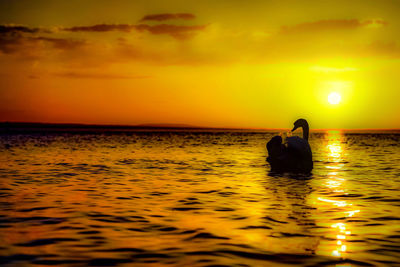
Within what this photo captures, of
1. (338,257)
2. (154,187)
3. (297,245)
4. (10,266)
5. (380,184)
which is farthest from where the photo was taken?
(380,184)

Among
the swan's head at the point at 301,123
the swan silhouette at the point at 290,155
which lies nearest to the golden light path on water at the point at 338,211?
the swan silhouette at the point at 290,155

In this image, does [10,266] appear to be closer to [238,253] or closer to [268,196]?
[238,253]

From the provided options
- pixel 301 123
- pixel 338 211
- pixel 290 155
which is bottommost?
pixel 338 211

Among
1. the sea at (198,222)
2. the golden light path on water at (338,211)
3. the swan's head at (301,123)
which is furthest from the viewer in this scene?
the swan's head at (301,123)

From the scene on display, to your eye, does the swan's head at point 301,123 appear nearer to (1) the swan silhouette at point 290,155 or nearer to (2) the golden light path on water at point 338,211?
(1) the swan silhouette at point 290,155

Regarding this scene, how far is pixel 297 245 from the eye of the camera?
25.5 ft

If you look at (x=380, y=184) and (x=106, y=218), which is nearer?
(x=106, y=218)

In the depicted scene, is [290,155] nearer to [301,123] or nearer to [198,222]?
[301,123]

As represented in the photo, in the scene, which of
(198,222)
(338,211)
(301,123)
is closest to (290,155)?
(301,123)

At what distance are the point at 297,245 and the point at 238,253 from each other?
1.07 meters

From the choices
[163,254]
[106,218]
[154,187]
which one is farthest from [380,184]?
[163,254]

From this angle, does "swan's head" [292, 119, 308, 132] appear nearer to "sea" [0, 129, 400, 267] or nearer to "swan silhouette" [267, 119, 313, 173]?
"swan silhouette" [267, 119, 313, 173]

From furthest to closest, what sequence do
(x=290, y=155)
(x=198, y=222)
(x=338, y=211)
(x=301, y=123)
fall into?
(x=301, y=123) → (x=290, y=155) → (x=338, y=211) → (x=198, y=222)

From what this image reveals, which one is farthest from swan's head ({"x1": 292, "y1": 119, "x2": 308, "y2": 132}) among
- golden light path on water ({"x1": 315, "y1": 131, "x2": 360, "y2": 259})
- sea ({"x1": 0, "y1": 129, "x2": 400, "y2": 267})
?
sea ({"x1": 0, "y1": 129, "x2": 400, "y2": 267})
